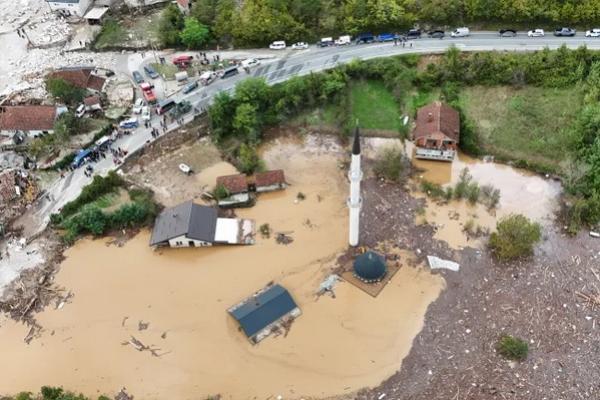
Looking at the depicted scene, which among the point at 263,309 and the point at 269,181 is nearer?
the point at 263,309

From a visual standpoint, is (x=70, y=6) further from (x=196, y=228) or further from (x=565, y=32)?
(x=565, y=32)

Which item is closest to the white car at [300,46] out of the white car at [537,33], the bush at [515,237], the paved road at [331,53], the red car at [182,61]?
the paved road at [331,53]

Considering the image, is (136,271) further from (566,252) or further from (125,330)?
(566,252)

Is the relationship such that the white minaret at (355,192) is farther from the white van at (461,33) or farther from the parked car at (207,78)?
the white van at (461,33)

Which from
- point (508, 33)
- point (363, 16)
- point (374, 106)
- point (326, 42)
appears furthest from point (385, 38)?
point (508, 33)

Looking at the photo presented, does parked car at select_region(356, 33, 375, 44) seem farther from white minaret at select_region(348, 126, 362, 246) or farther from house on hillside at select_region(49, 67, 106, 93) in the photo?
house on hillside at select_region(49, 67, 106, 93)

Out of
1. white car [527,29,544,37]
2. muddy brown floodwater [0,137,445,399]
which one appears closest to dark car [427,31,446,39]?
white car [527,29,544,37]
